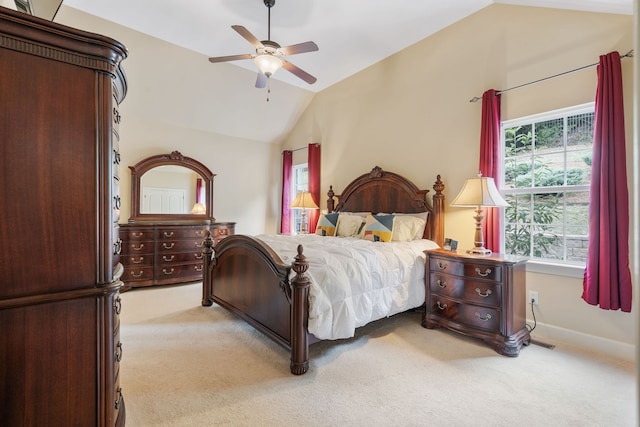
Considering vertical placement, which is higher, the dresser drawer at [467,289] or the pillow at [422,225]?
the pillow at [422,225]

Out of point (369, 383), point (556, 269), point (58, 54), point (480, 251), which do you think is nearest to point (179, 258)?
point (369, 383)

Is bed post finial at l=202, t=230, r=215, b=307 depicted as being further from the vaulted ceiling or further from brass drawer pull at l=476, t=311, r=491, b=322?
brass drawer pull at l=476, t=311, r=491, b=322

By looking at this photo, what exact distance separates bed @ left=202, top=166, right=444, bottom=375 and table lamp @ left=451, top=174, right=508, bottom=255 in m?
Result: 0.58

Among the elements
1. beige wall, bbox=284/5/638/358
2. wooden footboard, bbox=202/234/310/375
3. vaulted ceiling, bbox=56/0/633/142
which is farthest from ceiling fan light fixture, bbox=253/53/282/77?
beige wall, bbox=284/5/638/358

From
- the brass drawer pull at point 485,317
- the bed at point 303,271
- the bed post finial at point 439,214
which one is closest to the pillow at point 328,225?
the bed at point 303,271

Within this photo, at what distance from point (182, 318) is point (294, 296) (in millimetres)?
1735

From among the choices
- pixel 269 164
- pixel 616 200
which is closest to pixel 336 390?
pixel 616 200

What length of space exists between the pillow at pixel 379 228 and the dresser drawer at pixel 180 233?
2725mm

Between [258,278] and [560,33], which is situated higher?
[560,33]

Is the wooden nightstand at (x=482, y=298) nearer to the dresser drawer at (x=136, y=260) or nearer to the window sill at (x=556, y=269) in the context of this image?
the window sill at (x=556, y=269)

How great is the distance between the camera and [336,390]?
191 cm

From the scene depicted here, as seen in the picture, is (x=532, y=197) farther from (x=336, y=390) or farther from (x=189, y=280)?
(x=189, y=280)

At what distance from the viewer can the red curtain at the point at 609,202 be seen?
2.23m

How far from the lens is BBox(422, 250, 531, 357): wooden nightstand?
7.85 feet
